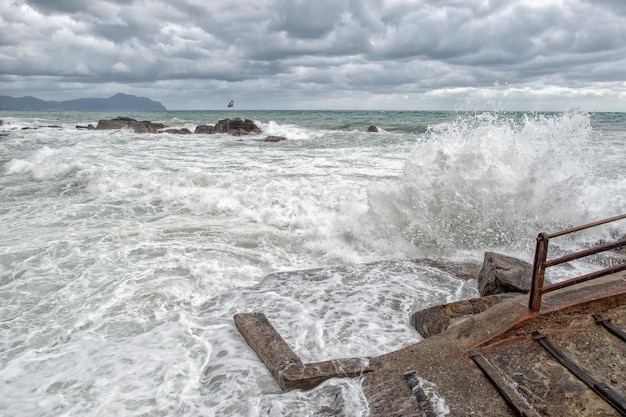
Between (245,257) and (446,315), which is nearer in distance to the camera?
(446,315)

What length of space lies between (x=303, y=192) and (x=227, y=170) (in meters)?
5.06

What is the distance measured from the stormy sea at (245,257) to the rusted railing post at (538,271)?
121cm

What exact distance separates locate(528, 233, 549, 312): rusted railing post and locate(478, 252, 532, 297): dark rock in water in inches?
50.0

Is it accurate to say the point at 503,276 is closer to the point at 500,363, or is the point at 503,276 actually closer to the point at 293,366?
the point at 500,363

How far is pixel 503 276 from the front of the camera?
195 inches

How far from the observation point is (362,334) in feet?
14.7

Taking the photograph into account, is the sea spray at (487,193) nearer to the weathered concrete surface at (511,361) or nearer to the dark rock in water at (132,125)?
the weathered concrete surface at (511,361)

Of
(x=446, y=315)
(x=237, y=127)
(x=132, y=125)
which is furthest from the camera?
(x=132, y=125)

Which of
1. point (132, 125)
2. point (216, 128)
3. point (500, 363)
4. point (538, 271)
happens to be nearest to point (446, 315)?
point (500, 363)

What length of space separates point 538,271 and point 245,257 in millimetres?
4478

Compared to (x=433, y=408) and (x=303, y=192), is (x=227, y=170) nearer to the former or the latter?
(x=303, y=192)

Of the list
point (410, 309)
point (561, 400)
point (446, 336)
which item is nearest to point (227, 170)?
point (410, 309)

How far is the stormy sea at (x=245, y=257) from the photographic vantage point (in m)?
3.79

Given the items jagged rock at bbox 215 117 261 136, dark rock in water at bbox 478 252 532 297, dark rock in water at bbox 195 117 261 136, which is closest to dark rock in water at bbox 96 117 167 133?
dark rock in water at bbox 195 117 261 136
